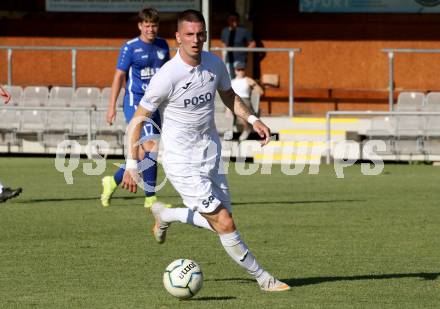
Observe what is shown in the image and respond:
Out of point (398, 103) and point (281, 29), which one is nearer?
point (398, 103)

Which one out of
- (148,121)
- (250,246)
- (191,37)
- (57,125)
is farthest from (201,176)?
(57,125)

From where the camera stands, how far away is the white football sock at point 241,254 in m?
8.93

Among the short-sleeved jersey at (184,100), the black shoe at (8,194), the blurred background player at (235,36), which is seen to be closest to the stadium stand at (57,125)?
the blurred background player at (235,36)

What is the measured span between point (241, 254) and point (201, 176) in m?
0.67

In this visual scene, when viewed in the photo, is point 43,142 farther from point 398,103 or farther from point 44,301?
point 44,301

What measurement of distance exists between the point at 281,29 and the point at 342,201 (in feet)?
39.3

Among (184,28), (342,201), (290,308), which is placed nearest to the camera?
(290,308)

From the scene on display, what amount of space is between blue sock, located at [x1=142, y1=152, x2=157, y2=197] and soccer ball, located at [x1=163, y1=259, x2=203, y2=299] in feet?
17.2

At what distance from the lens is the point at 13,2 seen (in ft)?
95.2

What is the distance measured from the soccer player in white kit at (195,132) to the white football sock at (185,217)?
3.7 inches

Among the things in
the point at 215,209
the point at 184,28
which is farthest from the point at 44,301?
the point at 184,28

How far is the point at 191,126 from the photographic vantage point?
9.17 meters

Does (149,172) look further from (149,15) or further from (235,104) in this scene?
(235,104)

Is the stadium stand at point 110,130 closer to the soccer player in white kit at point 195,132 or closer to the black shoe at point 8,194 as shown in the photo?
the black shoe at point 8,194
